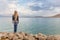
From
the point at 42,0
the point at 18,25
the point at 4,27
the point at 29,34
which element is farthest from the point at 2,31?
the point at 42,0

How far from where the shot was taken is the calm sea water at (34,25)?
1900 mm

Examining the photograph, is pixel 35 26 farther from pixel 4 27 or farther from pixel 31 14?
pixel 4 27

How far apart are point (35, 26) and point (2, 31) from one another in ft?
1.45

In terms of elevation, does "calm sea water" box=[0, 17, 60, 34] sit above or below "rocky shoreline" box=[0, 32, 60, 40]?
above

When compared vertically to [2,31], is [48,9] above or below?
above

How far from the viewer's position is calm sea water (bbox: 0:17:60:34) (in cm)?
190

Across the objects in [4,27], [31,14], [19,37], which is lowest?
[19,37]

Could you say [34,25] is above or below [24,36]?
above

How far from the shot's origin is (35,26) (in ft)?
6.30

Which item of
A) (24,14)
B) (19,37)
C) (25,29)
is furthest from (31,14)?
(19,37)

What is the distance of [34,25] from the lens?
1.92 meters

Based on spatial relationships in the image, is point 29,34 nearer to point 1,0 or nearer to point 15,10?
point 15,10

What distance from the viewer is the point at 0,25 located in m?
1.92

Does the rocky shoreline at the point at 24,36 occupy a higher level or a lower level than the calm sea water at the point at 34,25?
lower
